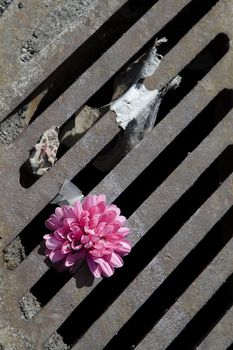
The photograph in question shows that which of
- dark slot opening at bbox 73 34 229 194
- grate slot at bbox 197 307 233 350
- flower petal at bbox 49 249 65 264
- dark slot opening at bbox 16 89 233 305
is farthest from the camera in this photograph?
dark slot opening at bbox 16 89 233 305

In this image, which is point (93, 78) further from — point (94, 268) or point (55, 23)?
point (94, 268)

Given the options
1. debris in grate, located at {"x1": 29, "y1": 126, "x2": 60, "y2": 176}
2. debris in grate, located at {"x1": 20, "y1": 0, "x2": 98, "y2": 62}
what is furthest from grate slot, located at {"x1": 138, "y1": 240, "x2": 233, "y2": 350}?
debris in grate, located at {"x1": 20, "y1": 0, "x2": 98, "y2": 62}

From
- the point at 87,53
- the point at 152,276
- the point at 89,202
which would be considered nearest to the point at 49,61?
the point at 87,53

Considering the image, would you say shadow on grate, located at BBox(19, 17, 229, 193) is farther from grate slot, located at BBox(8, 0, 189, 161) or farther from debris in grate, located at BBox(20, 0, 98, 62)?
debris in grate, located at BBox(20, 0, 98, 62)

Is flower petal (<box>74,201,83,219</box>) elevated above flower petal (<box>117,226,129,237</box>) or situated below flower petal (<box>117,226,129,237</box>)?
below

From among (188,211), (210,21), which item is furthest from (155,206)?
(210,21)

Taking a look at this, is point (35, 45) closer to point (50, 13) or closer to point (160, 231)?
point (50, 13)
